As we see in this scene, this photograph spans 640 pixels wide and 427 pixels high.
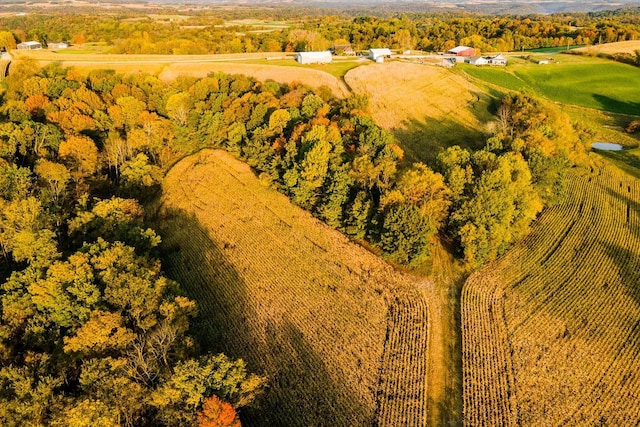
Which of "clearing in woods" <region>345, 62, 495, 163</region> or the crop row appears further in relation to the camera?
"clearing in woods" <region>345, 62, 495, 163</region>

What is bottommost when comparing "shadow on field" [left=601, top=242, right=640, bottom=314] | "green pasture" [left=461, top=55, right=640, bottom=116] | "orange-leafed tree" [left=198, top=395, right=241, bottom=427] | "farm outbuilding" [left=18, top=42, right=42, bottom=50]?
"shadow on field" [left=601, top=242, right=640, bottom=314]

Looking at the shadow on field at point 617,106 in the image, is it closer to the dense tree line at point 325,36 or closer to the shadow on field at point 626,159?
the shadow on field at point 626,159

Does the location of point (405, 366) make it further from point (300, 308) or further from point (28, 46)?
point (28, 46)

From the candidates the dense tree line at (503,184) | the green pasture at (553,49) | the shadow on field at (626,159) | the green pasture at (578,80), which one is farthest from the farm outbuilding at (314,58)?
the green pasture at (553,49)

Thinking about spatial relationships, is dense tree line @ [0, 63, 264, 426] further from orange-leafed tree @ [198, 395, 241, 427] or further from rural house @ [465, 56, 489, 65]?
rural house @ [465, 56, 489, 65]

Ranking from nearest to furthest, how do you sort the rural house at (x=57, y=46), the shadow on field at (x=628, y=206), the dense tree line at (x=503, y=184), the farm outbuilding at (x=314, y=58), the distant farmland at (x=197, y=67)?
the dense tree line at (x=503, y=184) < the shadow on field at (x=628, y=206) < the distant farmland at (x=197, y=67) < the farm outbuilding at (x=314, y=58) < the rural house at (x=57, y=46)

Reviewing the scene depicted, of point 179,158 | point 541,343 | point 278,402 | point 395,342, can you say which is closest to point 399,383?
point 395,342

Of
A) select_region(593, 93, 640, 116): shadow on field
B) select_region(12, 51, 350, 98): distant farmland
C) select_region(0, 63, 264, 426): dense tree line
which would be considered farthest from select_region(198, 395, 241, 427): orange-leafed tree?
select_region(593, 93, 640, 116): shadow on field
